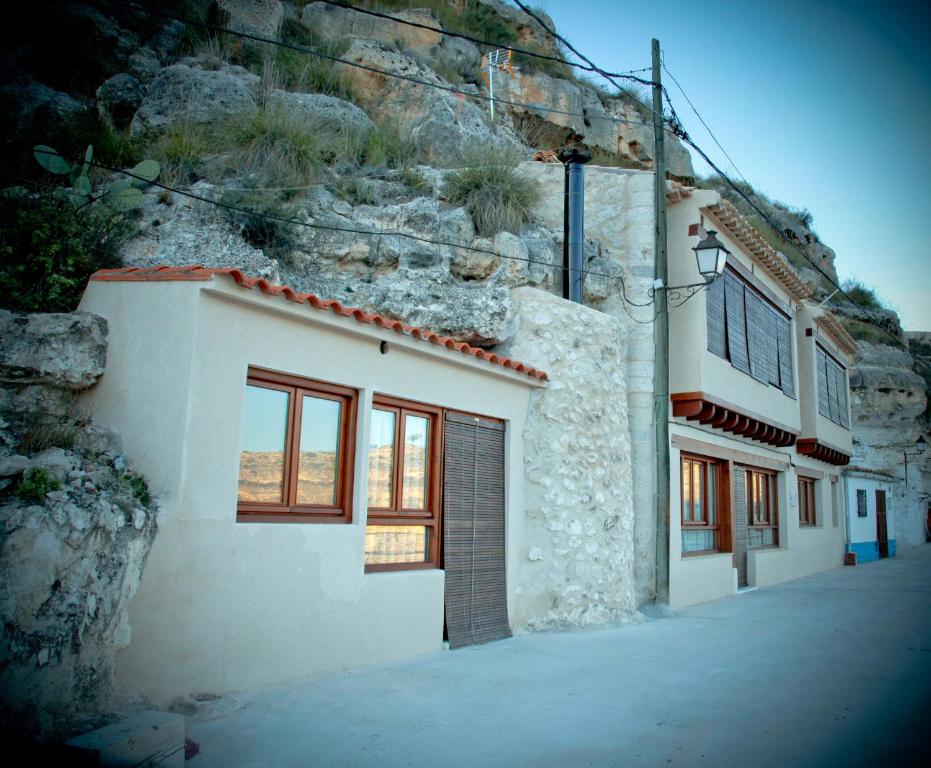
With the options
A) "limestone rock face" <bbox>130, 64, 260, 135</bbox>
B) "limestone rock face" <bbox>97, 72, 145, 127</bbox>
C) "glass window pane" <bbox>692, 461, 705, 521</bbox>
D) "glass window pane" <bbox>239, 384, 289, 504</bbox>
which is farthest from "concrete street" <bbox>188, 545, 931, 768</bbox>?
"limestone rock face" <bbox>97, 72, 145, 127</bbox>

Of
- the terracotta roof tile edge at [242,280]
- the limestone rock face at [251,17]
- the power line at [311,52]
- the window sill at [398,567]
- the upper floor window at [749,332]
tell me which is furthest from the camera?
the limestone rock face at [251,17]

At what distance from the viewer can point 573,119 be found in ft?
75.1

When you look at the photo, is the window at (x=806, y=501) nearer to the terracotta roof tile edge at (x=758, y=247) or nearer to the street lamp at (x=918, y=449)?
the terracotta roof tile edge at (x=758, y=247)

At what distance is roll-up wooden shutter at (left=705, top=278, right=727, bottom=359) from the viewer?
12266 millimetres

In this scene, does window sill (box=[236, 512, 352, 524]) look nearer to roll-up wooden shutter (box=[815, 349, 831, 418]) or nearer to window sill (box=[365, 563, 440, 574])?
window sill (box=[365, 563, 440, 574])

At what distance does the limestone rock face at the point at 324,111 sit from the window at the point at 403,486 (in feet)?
22.7

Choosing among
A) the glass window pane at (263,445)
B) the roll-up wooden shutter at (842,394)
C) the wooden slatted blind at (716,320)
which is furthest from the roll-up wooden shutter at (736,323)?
the roll-up wooden shutter at (842,394)

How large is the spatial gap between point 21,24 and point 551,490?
1251cm

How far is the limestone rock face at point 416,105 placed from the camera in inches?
550

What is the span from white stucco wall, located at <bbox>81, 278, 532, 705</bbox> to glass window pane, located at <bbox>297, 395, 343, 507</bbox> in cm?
23

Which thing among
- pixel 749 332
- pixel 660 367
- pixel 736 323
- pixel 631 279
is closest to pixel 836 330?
pixel 749 332

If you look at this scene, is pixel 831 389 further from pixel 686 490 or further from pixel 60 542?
pixel 60 542

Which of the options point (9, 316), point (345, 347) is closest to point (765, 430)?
point (345, 347)

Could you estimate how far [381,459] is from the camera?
7234 mm
